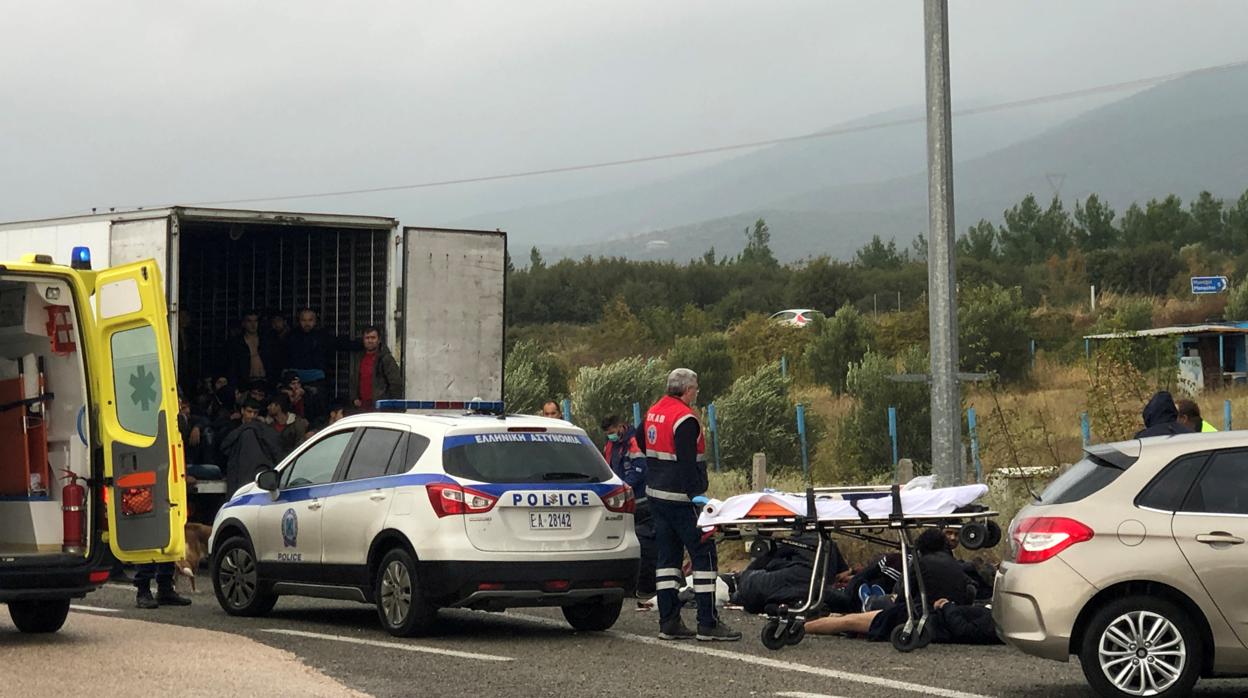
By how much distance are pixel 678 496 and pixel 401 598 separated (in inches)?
82.4

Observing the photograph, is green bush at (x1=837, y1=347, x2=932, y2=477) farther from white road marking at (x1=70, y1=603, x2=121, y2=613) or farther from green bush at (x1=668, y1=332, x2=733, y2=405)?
white road marking at (x1=70, y1=603, x2=121, y2=613)

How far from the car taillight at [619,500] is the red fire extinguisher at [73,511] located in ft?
11.8

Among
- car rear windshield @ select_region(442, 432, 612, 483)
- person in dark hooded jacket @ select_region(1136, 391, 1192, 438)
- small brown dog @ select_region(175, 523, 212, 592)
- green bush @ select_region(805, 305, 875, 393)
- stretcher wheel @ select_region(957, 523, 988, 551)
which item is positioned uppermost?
green bush @ select_region(805, 305, 875, 393)

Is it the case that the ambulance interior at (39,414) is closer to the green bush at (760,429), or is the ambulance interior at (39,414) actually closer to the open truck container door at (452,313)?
the open truck container door at (452,313)

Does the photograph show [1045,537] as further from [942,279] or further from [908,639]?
[942,279]

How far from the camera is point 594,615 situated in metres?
13.1

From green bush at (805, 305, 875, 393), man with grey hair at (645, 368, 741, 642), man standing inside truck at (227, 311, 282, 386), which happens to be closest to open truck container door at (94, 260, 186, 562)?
man with grey hair at (645, 368, 741, 642)

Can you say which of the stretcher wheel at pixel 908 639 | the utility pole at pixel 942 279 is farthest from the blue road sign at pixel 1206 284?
the stretcher wheel at pixel 908 639

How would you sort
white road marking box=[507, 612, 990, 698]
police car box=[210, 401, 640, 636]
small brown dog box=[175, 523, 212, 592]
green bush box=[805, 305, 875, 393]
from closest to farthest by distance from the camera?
white road marking box=[507, 612, 990, 698] → police car box=[210, 401, 640, 636] → small brown dog box=[175, 523, 212, 592] → green bush box=[805, 305, 875, 393]

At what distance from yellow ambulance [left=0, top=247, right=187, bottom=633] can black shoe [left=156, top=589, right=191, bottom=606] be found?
2.52 m

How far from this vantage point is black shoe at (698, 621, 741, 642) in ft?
41.0

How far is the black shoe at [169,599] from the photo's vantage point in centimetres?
1502

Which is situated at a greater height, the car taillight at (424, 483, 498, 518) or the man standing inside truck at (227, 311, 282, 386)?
the man standing inside truck at (227, 311, 282, 386)

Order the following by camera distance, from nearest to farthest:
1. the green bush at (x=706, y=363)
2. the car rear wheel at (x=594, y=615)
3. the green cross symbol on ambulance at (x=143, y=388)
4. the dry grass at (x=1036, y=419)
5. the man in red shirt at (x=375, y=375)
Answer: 1. the green cross symbol on ambulance at (x=143, y=388)
2. the car rear wheel at (x=594, y=615)
3. the man in red shirt at (x=375, y=375)
4. the dry grass at (x=1036, y=419)
5. the green bush at (x=706, y=363)
